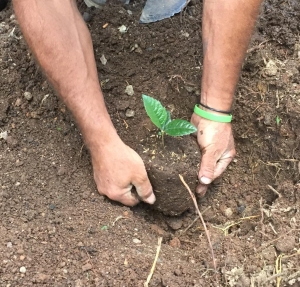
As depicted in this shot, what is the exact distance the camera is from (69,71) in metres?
1.55

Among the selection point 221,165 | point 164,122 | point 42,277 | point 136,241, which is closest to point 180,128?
point 164,122

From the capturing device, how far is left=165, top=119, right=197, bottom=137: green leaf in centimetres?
154

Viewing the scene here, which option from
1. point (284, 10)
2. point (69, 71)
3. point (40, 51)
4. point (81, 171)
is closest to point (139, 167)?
point (81, 171)

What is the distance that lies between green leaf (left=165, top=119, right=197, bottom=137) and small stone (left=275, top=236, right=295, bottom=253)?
1.48ft

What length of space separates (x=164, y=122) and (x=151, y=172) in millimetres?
179

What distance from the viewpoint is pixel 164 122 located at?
158 cm

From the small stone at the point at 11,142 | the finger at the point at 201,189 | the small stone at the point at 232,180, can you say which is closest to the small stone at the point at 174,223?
the finger at the point at 201,189

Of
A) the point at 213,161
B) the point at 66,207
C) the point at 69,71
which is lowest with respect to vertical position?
the point at 213,161

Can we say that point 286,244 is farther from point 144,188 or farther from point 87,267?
point 87,267

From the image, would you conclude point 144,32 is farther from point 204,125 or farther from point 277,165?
point 277,165

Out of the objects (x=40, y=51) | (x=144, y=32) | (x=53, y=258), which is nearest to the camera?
(x=53, y=258)

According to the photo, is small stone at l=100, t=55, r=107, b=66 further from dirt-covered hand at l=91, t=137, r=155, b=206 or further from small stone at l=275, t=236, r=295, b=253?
small stone at l=275, t=236, r=295, b=253

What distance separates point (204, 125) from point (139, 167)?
303 mm

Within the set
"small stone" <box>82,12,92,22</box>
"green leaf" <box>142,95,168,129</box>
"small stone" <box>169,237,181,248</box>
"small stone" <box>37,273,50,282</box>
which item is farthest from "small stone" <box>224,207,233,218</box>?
"small stone" <box>82,12,92,22</box>
